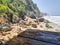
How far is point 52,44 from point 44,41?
1.09m

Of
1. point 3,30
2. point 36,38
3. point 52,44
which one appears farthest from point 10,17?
point 52,44

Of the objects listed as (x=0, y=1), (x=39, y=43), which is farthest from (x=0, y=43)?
(x=0, y=1)

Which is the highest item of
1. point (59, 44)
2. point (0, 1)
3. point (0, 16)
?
point (0, 1)

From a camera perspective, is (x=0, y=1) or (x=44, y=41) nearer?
(x=44, y=41)

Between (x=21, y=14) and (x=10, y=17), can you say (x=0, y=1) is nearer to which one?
(x=10, y=17)

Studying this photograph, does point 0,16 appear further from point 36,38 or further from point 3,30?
point 36,38

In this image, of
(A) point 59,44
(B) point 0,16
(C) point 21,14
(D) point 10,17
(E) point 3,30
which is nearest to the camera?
(A) point 59,44

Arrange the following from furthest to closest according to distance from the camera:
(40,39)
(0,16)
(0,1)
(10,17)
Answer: (10,17) → (0,16) → (0,1) → (40,39)

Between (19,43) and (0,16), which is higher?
(0,16)

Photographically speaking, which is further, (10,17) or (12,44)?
(10,17)

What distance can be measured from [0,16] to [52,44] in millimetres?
16006

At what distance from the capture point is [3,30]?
17.2 metres

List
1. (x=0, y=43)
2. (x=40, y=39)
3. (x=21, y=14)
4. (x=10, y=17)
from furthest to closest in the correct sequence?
(x=21, y=14) → (x=10, y=17) → (x=40, y=39) → (x=0, y=43)

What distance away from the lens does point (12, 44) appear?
37.6 ft
